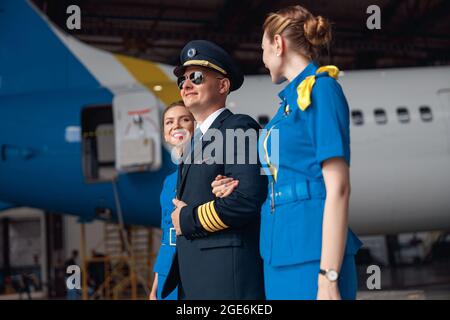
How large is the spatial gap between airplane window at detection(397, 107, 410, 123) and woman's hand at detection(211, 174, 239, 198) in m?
6.03

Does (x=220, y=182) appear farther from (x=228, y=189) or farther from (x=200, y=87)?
(x=200, y=87)

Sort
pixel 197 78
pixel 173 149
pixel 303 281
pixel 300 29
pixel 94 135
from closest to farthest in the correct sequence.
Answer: pixel 303 281, pixel 300 29, pixel 197 78, pixel 173 149, pixel 94 135

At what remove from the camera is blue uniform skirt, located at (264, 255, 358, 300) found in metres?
1.77

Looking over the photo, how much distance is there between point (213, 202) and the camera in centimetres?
195

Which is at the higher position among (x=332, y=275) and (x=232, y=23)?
(x=232, y=23)

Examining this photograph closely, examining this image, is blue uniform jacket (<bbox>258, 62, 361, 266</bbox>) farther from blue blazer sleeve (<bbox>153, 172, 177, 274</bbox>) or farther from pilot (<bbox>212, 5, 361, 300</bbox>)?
blue blazer sleeve (<bbox>153, 172, 177, 274</bbox>)

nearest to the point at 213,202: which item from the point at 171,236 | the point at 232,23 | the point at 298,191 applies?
the point at 298,191

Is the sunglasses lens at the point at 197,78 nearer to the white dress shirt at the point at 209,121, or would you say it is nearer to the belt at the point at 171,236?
the white dress shirt at the point at 209,121

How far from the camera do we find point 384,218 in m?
7.61

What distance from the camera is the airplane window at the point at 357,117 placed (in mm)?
7467

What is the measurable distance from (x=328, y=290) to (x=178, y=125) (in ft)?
4.87

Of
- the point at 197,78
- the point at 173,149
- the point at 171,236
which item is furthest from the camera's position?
the point at 173,149

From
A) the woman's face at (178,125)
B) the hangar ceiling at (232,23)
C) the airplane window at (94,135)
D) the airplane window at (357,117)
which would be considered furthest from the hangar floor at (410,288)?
the hangar ceiling at (232,23)

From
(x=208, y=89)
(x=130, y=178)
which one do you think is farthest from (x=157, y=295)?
(x=130, y=178)
